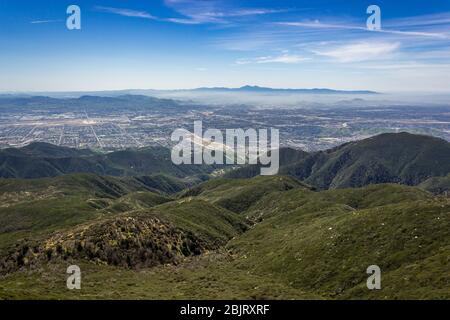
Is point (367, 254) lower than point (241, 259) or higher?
higher

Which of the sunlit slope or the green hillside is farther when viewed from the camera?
the green hillside

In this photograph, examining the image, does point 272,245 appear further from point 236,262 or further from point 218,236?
point 218,236

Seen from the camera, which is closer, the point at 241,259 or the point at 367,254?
the point at 367,254

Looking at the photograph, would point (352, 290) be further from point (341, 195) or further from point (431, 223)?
point (341, 195)

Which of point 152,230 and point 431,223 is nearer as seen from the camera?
point 431,223

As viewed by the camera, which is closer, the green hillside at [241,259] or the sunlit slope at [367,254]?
the sunlit slope at [367,254]
